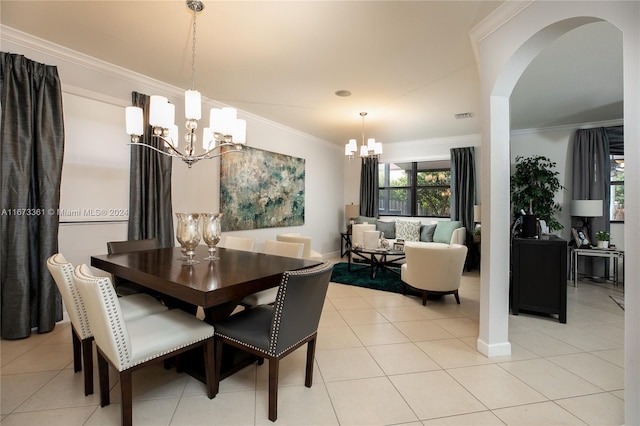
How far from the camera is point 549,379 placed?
2049mm

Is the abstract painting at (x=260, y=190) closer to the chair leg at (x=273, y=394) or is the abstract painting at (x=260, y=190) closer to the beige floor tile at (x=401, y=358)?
the beige floor tile at (x=401, y=358)

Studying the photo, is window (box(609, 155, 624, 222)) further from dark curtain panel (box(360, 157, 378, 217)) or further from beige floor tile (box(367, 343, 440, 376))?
beige floor tile (box(367, 343, 440, 376))

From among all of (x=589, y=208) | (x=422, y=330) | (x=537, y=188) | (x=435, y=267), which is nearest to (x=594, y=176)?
(x=589, y=208)

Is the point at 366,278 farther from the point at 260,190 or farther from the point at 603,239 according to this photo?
the point at 603,239

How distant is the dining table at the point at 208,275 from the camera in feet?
4.98

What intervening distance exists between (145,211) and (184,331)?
7.31 ft

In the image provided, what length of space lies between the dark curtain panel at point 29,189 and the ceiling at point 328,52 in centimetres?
48

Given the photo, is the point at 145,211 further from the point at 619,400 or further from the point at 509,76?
the point at 619,400

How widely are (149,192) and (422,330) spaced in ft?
10.9

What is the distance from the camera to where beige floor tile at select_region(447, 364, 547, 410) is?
1.82 metres

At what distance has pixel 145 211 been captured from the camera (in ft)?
11.1

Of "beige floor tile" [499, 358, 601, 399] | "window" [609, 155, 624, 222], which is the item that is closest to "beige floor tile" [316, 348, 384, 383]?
"beige floor tile" [499, 358, 601, 399]

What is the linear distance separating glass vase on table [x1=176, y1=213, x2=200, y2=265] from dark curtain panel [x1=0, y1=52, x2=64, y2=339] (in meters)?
1.51

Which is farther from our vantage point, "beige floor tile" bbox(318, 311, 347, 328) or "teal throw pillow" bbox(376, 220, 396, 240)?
"teal throw pillow" bbox(376, 220, 396, 240)
